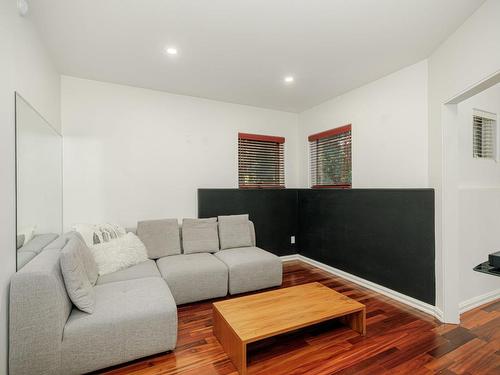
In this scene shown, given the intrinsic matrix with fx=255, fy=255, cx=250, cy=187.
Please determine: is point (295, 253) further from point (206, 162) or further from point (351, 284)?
point (206, 162)

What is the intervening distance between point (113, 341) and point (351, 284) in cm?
289

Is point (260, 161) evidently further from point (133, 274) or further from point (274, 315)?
point (274, 315)

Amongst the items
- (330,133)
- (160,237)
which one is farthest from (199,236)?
(330,133)

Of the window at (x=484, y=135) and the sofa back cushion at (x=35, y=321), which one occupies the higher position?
the window at (x=484, y=135)

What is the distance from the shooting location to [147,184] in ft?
12.0

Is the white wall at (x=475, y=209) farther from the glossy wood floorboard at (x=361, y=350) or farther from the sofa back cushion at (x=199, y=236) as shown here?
the sofa back cushion at (x=199, y=236)

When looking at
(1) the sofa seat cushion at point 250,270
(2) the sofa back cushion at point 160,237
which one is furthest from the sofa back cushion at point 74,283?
(1) the sofa seat cushion at point 250,270

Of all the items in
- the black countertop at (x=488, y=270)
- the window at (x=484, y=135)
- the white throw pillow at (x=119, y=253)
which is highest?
the window at (x=484, y=135)

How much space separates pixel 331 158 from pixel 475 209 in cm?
195

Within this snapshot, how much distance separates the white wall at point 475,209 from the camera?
275cm

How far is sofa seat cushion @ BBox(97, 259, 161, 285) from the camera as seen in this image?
2.52m

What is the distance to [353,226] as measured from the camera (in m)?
3.56

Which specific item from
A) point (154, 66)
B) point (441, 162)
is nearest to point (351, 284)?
point (441, 162)

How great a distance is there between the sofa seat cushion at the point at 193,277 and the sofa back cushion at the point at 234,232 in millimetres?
551
